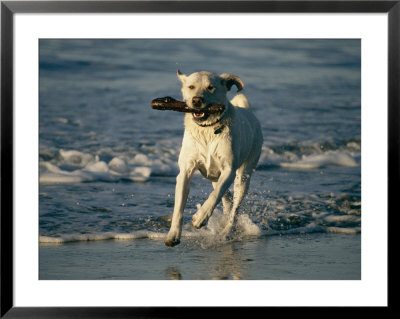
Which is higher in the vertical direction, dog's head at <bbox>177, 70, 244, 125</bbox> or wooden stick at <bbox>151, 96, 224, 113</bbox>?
dog's head at <bbox>177, 70, 244, 125</bbox>

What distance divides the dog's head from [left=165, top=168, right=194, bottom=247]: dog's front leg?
0.58 metres

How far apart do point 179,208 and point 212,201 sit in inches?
13.6

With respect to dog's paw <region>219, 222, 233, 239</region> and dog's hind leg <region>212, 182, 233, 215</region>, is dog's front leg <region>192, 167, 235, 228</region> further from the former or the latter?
dog's hind leg <region>212, 182, 233, 215</region>

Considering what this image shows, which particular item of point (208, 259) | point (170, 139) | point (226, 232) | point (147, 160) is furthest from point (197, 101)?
point (170, 139)

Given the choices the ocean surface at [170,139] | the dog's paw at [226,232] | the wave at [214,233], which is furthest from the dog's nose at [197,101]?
the dog's paw at [226,232]

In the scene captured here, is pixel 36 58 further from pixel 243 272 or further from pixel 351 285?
pixel 351 285

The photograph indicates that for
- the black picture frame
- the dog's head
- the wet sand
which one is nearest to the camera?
the black picture frame

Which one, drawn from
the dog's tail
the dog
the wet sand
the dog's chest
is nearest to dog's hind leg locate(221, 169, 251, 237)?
the wet sand

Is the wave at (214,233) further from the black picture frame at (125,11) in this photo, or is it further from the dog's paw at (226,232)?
the black picture frame at (125,11)

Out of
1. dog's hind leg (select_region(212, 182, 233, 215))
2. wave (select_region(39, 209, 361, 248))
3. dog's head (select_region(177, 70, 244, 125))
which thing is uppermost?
dog's head (select_region(177, 70, 244, 125))

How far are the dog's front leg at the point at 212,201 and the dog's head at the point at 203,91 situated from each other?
56 centimetres

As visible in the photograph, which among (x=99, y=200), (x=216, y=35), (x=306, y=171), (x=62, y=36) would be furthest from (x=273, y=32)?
(x=306, y=171)

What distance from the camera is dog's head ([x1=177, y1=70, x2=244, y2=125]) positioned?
7.43 metres

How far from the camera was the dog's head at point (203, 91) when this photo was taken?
743cm
